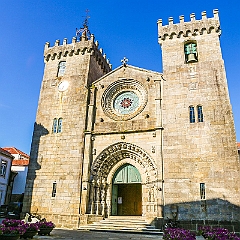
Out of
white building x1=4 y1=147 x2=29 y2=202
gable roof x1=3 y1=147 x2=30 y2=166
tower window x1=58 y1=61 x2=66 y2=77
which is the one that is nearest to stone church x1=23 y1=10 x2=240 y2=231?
tower window x1=58 y1=61 x2=66 y2=77

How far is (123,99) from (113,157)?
455 cm

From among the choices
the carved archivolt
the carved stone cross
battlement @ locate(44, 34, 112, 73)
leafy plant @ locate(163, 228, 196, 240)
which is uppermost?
battlement @ locate(44, 34, 112, 73)

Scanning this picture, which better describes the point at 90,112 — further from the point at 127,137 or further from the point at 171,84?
the point at 171,84

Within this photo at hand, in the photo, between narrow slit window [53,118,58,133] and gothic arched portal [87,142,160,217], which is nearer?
gothic arched portal [87,142,160,217]

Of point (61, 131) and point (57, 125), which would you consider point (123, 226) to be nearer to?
point (61, 131)

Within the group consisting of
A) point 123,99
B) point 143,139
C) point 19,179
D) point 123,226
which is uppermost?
point 123,99

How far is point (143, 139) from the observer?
17.0 m

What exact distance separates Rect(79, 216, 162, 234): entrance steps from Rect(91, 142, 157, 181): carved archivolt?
2.90 m

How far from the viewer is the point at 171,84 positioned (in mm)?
17750

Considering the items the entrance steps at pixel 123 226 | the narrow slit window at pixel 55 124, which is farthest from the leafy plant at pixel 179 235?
the narrow slit window at pixel 55 124

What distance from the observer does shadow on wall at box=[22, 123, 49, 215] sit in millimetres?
17766

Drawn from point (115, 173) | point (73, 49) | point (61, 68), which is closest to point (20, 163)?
point (61, 68)

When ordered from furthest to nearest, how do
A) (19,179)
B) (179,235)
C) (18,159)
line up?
1. (18,159)
2. (19,179)
3. (179,235)

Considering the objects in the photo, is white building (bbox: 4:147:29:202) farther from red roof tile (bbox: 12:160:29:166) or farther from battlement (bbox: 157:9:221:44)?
battlement (bbox: 157:9:221:44)
